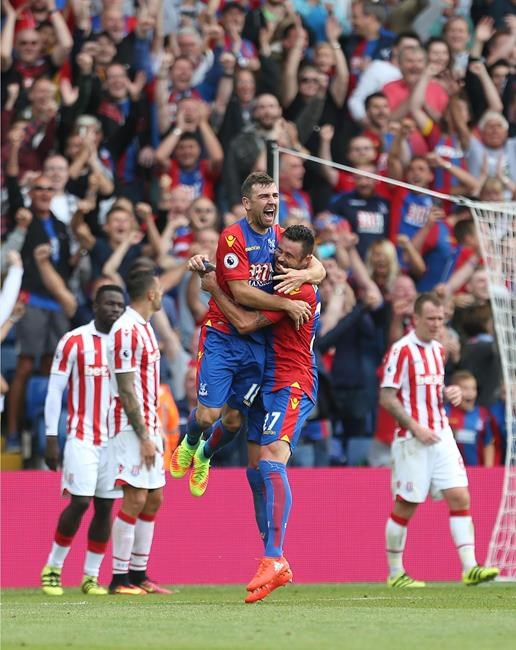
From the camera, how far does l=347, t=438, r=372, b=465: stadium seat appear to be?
1569cm

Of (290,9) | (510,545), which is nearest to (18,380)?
(510,545)

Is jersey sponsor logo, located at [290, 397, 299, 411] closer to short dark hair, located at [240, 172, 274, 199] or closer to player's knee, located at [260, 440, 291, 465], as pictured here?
player's knee, located at [260, 440, 291, 465]

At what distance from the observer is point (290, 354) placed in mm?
10305

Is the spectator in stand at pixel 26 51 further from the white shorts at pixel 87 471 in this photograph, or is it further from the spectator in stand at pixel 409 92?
the white shorts at pixel 87 471

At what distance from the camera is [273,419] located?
1013 cm

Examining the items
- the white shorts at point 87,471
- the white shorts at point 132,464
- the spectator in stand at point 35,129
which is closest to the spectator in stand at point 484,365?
the white shorts at point 132,464

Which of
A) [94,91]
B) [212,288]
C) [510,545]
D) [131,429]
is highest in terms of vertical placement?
[94,91]

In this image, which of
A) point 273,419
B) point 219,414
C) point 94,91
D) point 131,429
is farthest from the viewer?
point 94,91

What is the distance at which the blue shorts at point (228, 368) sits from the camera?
1034 cm

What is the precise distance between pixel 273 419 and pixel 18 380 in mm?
5389

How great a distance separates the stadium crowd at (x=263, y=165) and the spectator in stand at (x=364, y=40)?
3 cm

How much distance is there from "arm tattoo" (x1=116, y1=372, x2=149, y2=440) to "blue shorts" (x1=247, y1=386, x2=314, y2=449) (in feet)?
7.27

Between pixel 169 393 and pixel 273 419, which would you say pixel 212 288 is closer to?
pixel 273 419

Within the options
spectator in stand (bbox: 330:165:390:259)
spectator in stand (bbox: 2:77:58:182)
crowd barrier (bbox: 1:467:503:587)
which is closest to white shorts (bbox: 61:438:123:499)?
crowd barrier (bbox: 1:467:503:587)
